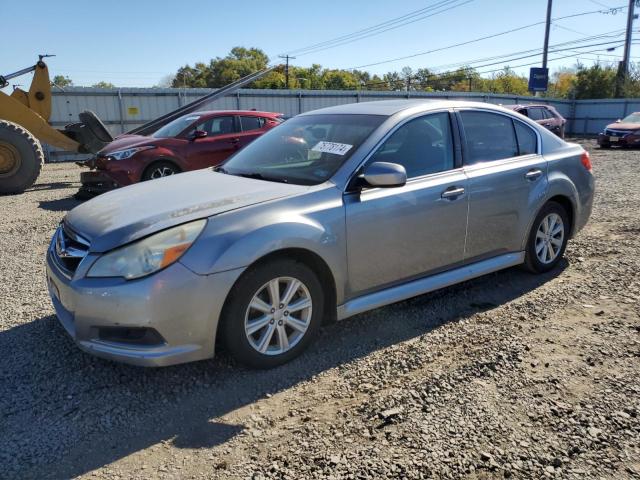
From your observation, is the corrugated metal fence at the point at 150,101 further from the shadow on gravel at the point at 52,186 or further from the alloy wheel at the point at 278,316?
the alloy wheel at the point at 278,316

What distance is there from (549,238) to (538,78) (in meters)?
35.0

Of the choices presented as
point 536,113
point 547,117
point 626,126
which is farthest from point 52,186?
point 626,126

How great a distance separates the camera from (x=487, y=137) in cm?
448

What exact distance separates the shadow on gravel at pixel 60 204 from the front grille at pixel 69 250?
5740 millimetres

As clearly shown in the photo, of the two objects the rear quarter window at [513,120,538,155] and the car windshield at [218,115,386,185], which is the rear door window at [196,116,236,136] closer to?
the car windshield at [218,115,386,185]

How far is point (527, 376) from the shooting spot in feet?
10.5

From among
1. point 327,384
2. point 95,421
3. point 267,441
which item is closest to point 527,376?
point 327,384

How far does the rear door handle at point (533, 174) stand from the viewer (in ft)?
15.0

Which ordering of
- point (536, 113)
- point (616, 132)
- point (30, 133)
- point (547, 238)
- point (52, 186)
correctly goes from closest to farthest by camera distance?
point (547, 238)
point (30, 133)
point (52, 186)
point (536, 113)
point (616, 132)

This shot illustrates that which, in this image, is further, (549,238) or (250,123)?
(250,123)

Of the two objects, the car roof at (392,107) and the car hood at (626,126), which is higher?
the car roof at (392,107)

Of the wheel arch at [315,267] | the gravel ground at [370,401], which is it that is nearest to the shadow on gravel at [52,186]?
the gravel ground at [370,401]

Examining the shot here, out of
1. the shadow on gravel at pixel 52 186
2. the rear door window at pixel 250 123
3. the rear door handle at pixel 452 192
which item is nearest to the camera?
the rear door handle at pixel 452 192

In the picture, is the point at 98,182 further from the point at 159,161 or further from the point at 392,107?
the point at 392,107
